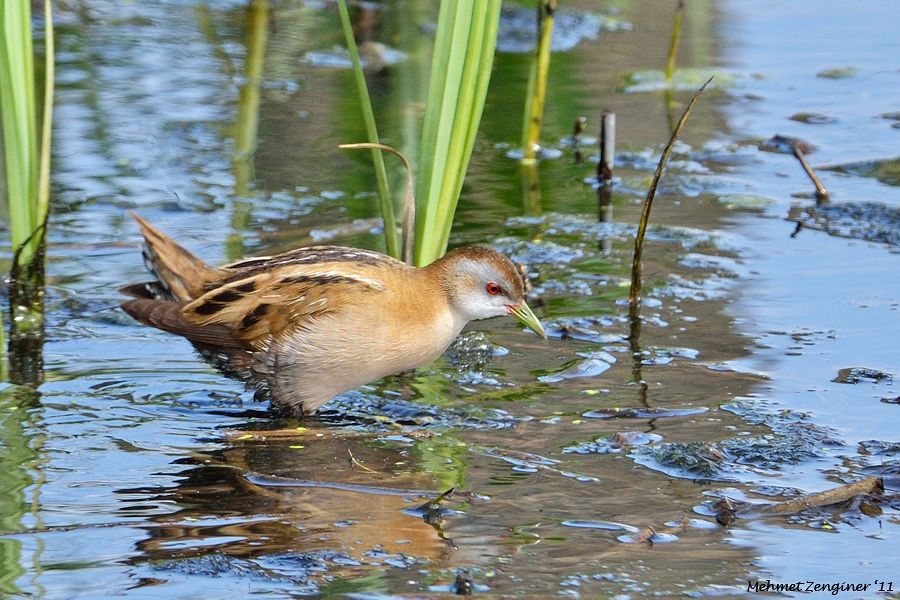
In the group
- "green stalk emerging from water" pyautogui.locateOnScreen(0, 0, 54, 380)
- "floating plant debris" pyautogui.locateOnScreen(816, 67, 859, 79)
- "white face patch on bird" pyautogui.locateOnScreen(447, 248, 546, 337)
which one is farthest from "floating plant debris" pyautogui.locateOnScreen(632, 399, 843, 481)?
"floating plant debris" pyautogui.locateOnScreen(816, 67, 859, 79)

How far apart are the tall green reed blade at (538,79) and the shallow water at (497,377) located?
0.57ft

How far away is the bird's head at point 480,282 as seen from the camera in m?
4.73

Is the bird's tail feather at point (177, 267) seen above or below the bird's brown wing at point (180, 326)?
above

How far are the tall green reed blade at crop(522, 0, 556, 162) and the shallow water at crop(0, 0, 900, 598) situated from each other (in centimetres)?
17

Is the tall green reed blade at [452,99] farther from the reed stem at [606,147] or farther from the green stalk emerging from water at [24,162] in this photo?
the reed stem at [606,147]

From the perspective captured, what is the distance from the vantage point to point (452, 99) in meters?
4.98

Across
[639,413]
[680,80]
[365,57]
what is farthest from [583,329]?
[365,57]

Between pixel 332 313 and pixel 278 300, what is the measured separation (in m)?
0.23

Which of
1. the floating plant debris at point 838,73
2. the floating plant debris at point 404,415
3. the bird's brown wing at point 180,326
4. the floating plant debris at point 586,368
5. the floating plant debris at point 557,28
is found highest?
the floating plant debris at point 557,28

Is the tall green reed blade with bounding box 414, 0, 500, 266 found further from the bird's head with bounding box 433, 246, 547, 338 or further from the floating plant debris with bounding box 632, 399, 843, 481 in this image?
the floating plant debris with bounding box 632, 399, 843, 481

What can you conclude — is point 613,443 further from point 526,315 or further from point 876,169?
point 876,169

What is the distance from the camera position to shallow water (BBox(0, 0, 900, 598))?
139 inches

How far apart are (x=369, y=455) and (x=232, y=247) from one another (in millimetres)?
2155

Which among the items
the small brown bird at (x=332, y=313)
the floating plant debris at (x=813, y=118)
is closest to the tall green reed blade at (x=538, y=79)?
the floating plant debris at (x=813, y=118)
